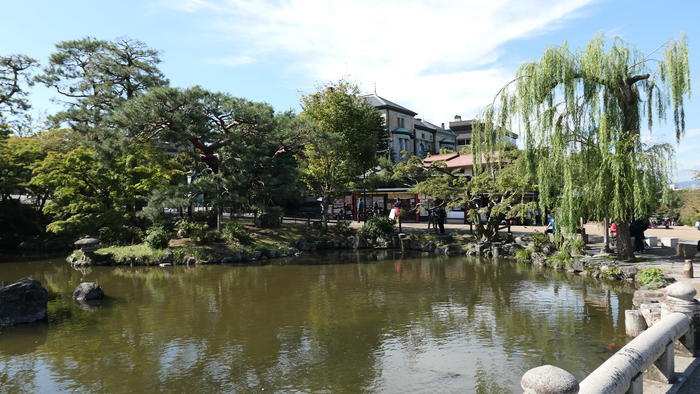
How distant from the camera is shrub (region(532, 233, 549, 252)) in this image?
1835 centimetres

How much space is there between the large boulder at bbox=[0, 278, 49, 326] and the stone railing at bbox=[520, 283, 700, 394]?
12.5 metres

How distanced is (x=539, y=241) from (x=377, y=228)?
904cm

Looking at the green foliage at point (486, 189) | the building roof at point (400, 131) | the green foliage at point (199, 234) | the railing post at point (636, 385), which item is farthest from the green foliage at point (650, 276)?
the building roof at point (400, 131)

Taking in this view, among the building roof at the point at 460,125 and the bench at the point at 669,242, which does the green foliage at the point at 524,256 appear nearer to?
the bench at the point at 669,242

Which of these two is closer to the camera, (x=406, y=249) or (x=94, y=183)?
(x=94, y=183)

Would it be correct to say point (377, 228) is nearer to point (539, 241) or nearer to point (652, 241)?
point (539, 241)

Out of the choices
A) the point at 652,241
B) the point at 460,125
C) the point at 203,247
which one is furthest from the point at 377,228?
the point at 460,125

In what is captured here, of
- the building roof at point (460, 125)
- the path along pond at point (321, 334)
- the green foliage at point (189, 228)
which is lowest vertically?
the path along pond at point (321, 334)

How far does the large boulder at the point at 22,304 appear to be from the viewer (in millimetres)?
A: 10930

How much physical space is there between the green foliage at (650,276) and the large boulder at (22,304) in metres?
16.5

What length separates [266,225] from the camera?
26.5 meters

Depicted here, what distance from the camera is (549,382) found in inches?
114

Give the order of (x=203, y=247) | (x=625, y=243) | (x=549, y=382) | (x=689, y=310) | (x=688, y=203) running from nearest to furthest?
(x=549, y=382), (x=689, y=310), (x=625, y=243), (x=203, y=247), (x=688, y=203)

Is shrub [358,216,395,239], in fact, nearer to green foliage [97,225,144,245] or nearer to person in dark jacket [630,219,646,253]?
person in dark jacket [630,219,646,253]
